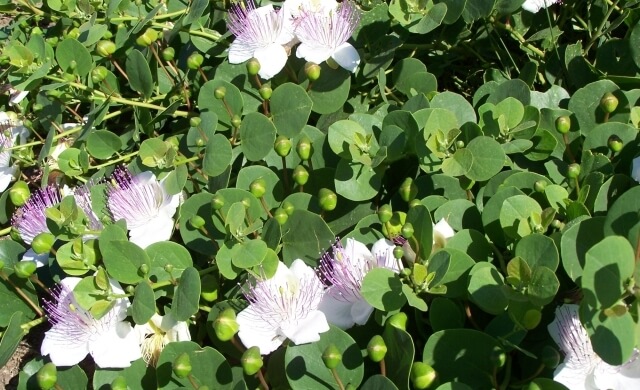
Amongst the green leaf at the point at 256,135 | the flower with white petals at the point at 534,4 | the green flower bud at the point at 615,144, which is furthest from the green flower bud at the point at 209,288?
the flower with white petals at the point at 534,4

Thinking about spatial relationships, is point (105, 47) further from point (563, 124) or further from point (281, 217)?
point (563, 124)

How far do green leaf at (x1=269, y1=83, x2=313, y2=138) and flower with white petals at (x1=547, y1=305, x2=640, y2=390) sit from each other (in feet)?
2.54

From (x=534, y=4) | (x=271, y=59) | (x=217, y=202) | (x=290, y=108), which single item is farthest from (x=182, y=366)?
(x=534, y=4)

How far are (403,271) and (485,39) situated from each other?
1.00m

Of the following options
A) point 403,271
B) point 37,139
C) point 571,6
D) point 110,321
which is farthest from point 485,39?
point 37,139

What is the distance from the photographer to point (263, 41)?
5.67 ft

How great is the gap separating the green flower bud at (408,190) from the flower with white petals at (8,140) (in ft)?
4.00

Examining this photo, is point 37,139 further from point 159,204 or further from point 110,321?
point 110,321

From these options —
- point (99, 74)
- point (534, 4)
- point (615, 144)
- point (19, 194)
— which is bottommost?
point (615, 144)

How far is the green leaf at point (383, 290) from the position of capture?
1.21 m

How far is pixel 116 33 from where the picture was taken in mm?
2066

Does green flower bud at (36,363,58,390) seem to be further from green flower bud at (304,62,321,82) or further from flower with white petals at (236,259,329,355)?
green flower bud at (304,62,321,82)

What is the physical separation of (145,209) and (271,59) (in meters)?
0.49

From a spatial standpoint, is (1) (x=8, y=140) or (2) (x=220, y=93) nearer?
(2) (x=220, y=93)
